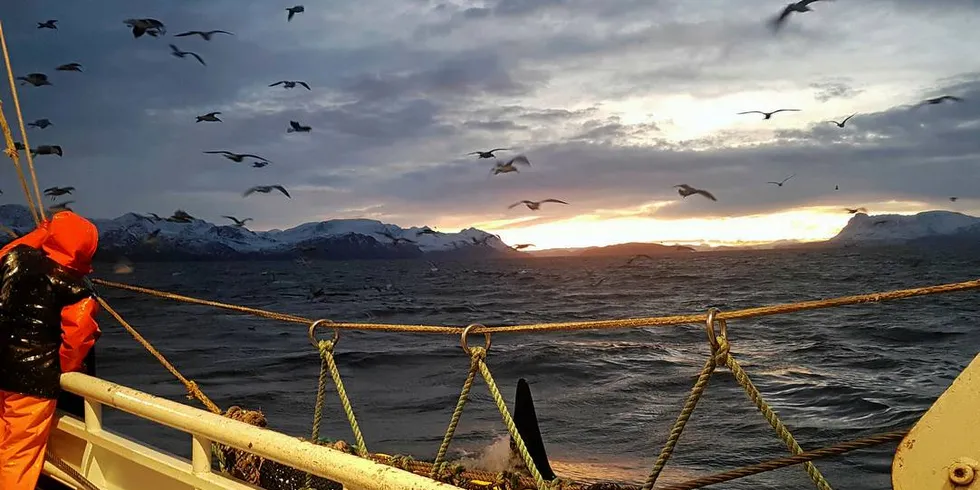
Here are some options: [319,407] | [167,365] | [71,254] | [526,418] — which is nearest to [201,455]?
[319,407]

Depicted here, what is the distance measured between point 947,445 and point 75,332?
14.6 ft

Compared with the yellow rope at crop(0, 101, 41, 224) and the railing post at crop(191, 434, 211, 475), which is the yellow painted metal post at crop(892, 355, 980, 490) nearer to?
the railing post at crop(191, 434, 211, 475)

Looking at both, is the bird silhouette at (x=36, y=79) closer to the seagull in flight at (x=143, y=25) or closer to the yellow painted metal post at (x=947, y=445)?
the seagull in flight at (x=143, y=25)

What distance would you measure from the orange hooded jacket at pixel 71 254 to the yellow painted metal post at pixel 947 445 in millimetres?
4153

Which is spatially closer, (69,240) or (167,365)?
(69,240)

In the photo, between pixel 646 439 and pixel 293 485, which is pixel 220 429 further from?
pixel 646 439

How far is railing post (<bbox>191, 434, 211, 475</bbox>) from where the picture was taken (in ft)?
11.1

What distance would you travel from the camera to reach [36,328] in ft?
13.5

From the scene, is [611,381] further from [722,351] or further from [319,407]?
[722,351]

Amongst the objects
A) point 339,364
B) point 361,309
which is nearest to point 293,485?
point 339,364

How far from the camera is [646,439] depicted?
12805 mm

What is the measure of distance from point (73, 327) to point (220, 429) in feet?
5.91

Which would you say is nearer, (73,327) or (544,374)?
(73,327)

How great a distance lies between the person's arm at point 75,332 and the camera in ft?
14.0
